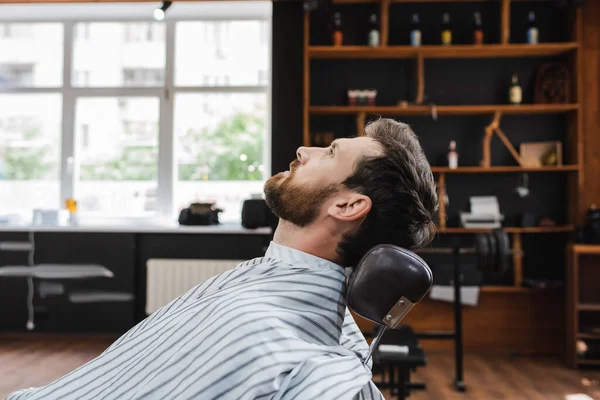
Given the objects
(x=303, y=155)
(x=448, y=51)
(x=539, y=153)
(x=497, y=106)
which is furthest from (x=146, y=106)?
(x=303, y=155)

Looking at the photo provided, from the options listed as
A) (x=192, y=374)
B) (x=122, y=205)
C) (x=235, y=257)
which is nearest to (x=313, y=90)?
(x=235, y=257)

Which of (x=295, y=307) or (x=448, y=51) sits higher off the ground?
(x=448, y=51)

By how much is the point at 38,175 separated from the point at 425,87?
3.77 metres

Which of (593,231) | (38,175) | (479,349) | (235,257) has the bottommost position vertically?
(479,349)

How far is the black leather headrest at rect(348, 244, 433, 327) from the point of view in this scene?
0.90 metres

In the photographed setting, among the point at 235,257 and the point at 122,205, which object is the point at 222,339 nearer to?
the point at 235,257

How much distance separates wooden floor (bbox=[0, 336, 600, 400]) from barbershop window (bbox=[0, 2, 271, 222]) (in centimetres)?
131

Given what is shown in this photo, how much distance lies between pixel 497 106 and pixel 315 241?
3.54 meters

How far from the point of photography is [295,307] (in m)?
0.91

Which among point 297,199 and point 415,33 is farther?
point 415,33

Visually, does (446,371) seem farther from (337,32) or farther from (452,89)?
(337,32)

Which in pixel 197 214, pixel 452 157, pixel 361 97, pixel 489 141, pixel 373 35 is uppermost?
pixel 373 35

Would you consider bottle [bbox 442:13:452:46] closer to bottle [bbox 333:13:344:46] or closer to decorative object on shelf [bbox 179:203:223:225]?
bottle [bbox 333:13:344:46]

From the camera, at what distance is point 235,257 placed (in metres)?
4.31
